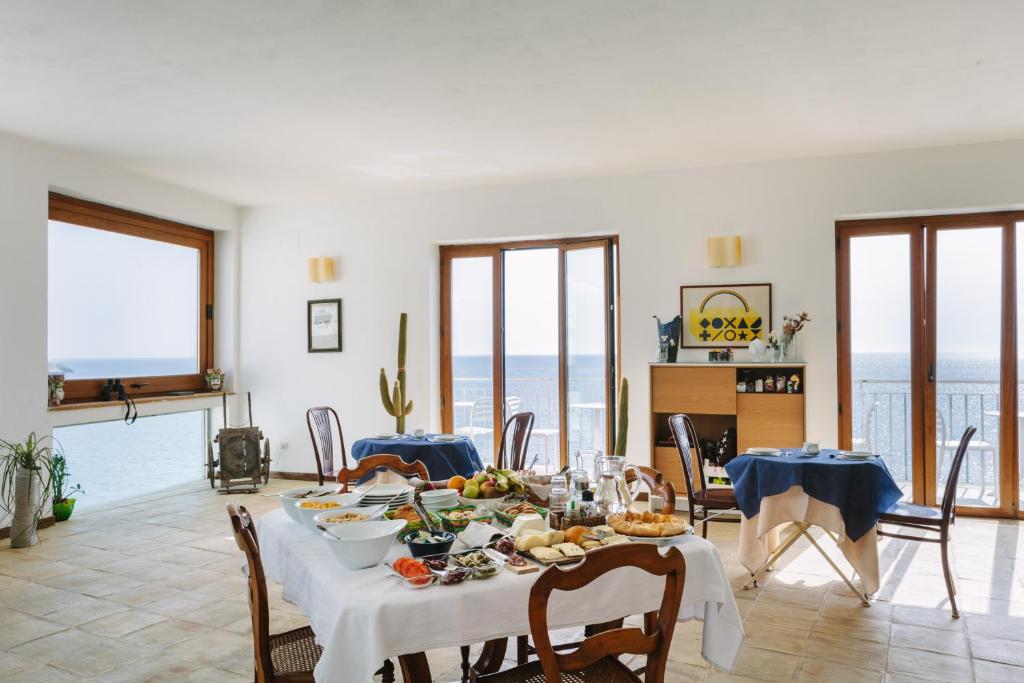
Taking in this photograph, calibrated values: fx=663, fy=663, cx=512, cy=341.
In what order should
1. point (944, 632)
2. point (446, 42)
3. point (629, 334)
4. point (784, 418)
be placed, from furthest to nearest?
point (629, 334) → point (784, 418) → point (446, 42) → point (944, 632)

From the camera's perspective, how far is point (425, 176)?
250 inches

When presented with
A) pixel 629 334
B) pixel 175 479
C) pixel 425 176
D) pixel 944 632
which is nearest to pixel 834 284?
pixel 629 334

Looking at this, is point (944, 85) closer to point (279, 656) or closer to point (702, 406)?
point (702, 406)

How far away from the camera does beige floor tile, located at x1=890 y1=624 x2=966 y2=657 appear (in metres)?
3.12

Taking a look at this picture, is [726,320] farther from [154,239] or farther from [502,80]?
[154,239]

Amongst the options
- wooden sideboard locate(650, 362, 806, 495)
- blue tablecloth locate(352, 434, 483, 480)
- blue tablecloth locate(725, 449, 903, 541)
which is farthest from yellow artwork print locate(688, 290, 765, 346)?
blue tablecloth locate(352, 434, 483, 480)

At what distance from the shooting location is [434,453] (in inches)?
189

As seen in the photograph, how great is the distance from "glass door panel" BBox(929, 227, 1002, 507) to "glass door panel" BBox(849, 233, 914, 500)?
23 cm

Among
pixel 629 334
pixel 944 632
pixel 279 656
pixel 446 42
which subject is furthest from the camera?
pixel 629 334

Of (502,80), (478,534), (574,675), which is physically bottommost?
(574,675)

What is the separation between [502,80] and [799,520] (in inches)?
125

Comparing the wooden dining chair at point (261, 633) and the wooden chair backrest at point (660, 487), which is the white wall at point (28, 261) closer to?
the wooden dining chair at point (261, 633)

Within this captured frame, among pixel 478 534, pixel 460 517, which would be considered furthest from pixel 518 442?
pixel 478 534

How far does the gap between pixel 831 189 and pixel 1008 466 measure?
107 inches
